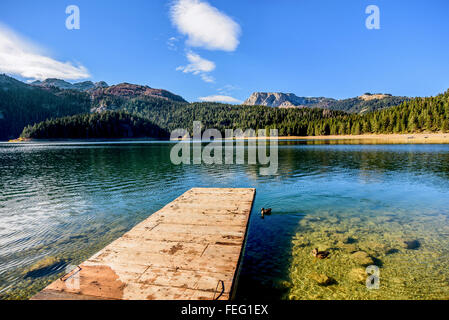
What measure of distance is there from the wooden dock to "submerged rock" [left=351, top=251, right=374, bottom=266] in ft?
15.9

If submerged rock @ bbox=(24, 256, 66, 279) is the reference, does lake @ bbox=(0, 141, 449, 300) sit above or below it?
above

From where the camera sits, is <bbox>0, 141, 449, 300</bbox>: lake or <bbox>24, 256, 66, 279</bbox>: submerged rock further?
<bbox>24, 256, 66, 279</bbox>: submerged rock

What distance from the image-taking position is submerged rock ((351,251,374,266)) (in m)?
9.29

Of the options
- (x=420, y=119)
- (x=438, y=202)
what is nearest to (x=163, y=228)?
(x=438, y=202)

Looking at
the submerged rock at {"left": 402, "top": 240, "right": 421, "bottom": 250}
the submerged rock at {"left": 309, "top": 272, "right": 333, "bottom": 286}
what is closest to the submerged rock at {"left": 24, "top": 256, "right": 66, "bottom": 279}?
the submerged rock at {"left": 309, "top": 272, "right": 333, "bottom": 286}

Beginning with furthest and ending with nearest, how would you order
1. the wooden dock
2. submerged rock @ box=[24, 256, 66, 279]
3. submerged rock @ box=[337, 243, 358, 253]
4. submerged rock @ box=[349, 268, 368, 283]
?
submerged rock @ box=[337, 243, 358, 253]
submerged rock @ box=[24, 256, 66, 279]
submerged rock @ box=[349, 268, 368, 283]
the wooden dock

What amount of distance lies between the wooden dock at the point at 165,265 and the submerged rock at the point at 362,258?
486 centimetres

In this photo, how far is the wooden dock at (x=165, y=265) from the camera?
5.76 metres

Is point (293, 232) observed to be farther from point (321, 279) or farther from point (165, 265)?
point (165, 265)

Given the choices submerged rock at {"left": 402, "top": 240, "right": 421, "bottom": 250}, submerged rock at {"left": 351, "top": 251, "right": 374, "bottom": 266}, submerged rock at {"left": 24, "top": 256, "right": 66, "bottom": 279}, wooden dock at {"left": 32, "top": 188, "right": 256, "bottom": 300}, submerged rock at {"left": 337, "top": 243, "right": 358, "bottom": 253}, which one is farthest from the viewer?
submerged rock at {"left": 402, "top": 240, "right": 421, "bottom": 250}

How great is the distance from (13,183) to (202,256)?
106 ft

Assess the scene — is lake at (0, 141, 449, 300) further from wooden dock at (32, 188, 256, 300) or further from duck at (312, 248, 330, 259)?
wooden dock at (32, 188, 256, 300)
